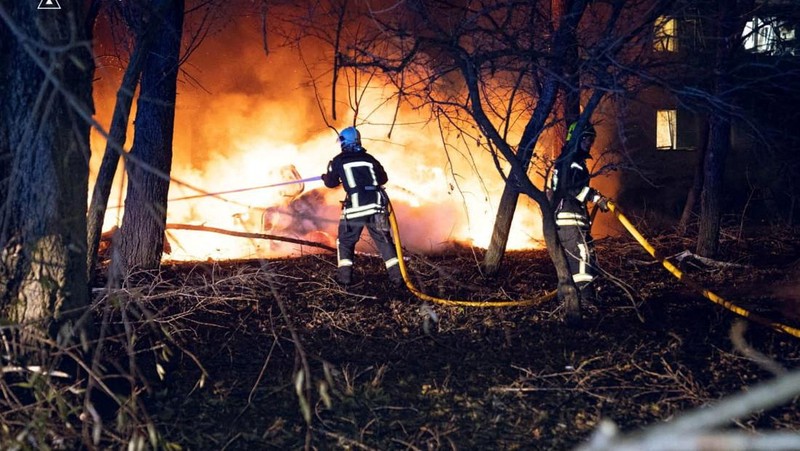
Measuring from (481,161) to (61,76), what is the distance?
30.8ft

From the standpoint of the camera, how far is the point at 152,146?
308 inches

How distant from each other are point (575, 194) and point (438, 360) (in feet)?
8.25

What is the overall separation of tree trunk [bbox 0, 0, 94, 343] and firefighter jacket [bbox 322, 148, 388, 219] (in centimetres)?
356

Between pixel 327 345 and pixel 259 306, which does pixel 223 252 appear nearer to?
pixel 259 306

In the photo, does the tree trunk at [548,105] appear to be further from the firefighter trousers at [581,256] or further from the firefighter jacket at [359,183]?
the firefighter jacket at [359,183]

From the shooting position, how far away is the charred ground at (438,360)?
14.8 feet

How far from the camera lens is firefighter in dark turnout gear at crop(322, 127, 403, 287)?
312 inches

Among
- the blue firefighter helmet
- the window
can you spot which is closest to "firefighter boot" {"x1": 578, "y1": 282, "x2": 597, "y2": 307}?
the window

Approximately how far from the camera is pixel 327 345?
6.10 meters

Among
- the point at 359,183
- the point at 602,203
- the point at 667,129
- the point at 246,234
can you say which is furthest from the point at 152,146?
the point at 667,129

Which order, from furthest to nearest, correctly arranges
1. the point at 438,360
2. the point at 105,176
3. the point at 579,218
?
the point at 579,218 → the point at 105,176 → the point at 438,360

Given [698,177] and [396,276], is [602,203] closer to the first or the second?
[396,276]

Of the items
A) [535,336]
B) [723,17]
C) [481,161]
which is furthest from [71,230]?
[481,161]

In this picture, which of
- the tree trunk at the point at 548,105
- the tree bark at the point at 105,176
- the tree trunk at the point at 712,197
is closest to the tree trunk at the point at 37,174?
the tree bark at the point at 105,176
